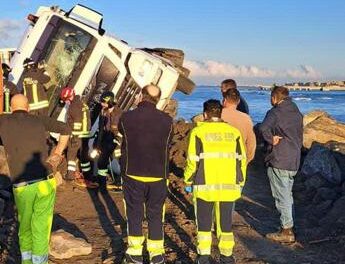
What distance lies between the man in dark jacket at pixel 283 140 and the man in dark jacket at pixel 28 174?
2.86m

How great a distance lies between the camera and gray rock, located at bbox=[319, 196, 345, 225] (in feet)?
23.5

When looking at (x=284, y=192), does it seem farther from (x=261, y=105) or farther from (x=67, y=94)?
(x=261, y=105)

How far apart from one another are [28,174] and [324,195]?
17.3 ft

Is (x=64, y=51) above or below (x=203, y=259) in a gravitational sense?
above

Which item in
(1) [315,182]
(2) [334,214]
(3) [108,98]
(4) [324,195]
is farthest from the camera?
(1) [315,182]

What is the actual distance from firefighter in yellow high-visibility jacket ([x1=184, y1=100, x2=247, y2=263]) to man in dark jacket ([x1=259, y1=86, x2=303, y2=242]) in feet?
4.16

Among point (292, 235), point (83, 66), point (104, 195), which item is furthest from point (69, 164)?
point (292, 235)

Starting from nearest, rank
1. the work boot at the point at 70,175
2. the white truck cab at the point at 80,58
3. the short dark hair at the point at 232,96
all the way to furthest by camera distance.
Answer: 1. the short dark hair at the point at 232,96
2. the work boot at the point at 70,175
3. the white truck cab at the point at 80,58

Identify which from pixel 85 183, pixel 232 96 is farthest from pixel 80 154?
pixel 232 96

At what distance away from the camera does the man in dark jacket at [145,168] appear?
16.7 feet

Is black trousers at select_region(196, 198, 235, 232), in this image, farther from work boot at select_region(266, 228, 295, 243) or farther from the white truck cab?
the white truck cab

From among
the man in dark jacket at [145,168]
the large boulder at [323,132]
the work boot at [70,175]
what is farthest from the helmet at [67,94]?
the large boulder at [323,132]

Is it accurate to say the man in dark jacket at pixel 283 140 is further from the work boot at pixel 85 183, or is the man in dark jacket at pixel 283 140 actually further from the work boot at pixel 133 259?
the work boot at pixel 85 183

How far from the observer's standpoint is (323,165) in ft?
30.7
